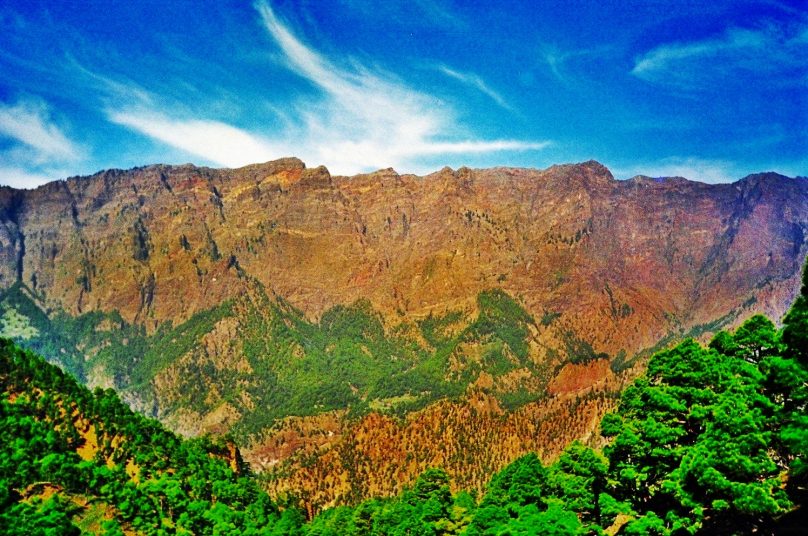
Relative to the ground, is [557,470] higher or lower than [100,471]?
lower

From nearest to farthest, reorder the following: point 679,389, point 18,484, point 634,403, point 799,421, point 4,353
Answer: point 799,421, point 679,389, point 634,403, point 18,484, point 4,353

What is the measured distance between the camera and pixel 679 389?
4612 centimetres

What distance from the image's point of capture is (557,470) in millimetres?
65750

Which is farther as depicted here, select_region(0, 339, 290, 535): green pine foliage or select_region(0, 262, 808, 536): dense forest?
select_region(0, 339, 290, 535): green pine foliage

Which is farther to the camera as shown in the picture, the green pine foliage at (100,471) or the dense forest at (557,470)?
the green pine foliage at (100,471)

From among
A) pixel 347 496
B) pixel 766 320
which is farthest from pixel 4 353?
pixel 347 496

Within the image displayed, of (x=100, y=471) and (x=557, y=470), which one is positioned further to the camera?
(x=100, y=471)

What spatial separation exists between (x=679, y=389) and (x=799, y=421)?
9.17 meters

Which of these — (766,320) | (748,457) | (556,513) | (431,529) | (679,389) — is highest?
(766,320)

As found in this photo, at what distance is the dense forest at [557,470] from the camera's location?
40.1 metres

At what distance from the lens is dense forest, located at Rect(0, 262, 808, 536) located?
132ft

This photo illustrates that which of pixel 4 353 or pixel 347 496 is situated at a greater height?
pixel 4 353

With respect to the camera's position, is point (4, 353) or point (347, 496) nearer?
point (4, 353)

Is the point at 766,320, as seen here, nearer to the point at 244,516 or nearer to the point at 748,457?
the point at 748,457
